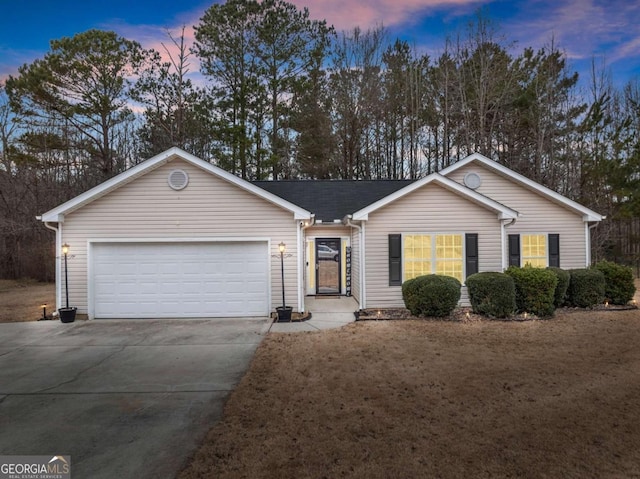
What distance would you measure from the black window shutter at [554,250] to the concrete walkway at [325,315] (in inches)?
256

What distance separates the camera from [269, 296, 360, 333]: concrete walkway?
8141 millimetres

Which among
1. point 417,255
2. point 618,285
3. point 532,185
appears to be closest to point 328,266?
point 417,255

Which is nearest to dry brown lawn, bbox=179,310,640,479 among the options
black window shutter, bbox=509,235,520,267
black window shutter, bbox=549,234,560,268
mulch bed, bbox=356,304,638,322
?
mulch bed, bbox=356,304,638,322

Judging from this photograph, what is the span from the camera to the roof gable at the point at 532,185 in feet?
36.5

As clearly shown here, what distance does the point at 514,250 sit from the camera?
11117mm

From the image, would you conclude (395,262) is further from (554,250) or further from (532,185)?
(554,250)

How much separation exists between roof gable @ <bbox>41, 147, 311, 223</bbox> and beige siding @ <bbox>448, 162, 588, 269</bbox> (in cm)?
707

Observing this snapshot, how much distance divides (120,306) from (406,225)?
809cm

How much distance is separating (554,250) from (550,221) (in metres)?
0.95

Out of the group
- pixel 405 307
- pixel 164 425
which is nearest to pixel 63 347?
pixel 164 425

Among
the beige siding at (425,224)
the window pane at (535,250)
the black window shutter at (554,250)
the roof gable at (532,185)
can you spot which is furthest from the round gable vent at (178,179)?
the black window shutter at (554,250)

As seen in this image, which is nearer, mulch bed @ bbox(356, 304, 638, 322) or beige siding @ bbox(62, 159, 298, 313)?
mulch bed @ bbox(356, 304, 638, 322)

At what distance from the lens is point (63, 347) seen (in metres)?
6.82

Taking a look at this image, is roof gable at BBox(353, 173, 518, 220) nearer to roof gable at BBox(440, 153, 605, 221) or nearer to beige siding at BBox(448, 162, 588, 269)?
roof gable at BBox(440, 153, 605, 221)
